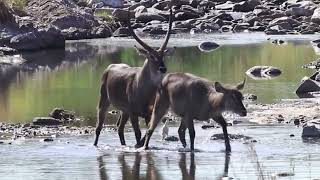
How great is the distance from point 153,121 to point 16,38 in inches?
978

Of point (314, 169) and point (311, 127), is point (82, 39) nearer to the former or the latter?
point (311, 127)

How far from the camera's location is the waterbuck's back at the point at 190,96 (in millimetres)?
16000

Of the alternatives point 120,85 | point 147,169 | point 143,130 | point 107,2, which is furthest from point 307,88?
point 107,2

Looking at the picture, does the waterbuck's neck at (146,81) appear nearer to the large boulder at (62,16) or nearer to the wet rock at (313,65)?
the wet rock at (313,65)

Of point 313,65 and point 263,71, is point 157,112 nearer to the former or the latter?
point 263,71

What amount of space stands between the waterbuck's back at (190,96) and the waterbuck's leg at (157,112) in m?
0.14

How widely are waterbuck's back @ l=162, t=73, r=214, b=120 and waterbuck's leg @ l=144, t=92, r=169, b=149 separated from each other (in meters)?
0.14

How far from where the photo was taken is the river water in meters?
14.1

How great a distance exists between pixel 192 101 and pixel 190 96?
90mm

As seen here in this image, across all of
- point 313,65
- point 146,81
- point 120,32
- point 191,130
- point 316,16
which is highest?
point 146,81

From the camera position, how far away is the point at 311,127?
16750 millimetres

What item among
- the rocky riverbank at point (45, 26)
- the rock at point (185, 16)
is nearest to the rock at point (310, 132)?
the rocky riverbank at point (45, 26)

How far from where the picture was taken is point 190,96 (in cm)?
1608

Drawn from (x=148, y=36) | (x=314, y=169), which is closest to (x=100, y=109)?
(x=314, y=169)
